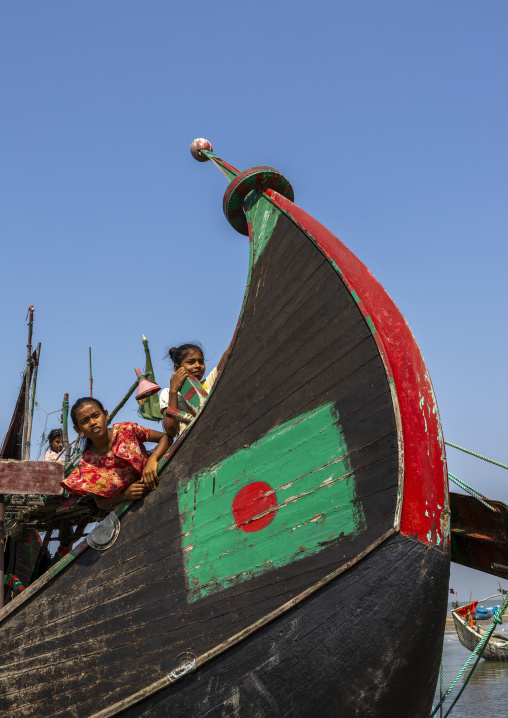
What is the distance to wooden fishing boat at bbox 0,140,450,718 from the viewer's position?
3.28 meters

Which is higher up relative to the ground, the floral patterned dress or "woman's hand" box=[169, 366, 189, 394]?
"woman's hand" box=[169, 366, 189, 394]

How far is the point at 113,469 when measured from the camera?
453cm

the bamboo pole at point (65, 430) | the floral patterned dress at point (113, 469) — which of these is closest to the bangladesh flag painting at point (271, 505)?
the floral patterned dress at point (113, 469)

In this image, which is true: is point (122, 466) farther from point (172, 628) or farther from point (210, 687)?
point (210, 687)

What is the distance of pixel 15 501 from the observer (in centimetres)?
751

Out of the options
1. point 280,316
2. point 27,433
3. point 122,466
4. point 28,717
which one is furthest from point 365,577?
point 27,433

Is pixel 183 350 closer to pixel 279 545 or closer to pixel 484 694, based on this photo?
pixel 279 545

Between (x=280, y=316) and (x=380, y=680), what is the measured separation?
6.58ft

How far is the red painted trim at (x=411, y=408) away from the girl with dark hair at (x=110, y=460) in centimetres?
174

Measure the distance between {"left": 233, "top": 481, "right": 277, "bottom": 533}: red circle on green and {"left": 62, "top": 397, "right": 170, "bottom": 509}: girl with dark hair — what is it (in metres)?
0.75

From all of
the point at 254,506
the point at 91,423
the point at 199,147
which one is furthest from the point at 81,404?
the point at 199,147

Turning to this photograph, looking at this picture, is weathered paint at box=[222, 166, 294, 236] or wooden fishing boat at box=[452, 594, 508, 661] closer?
weathered paint at box=[222, 166, 294, 236]

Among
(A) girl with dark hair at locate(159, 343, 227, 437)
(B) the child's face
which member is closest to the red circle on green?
(A) girl with dark hair at locate(159, 343, 227, 437)

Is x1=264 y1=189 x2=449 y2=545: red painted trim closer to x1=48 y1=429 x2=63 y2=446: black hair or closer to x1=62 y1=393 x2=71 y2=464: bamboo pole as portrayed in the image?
x1=62 y1=393 x2=71 y2=464: bamboo pole
